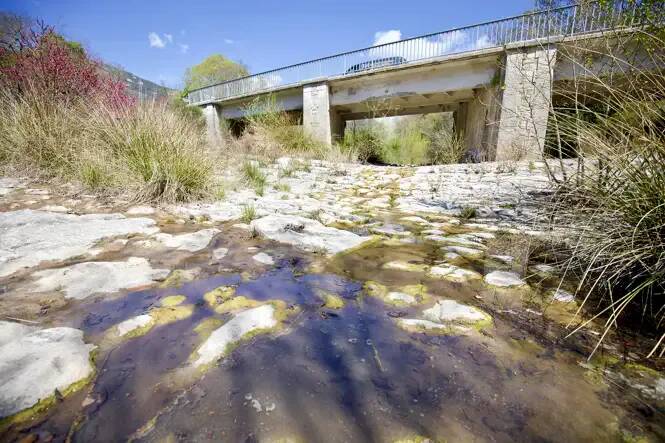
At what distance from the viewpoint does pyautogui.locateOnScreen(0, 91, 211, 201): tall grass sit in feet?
8.82

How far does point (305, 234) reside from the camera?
6.54 ft

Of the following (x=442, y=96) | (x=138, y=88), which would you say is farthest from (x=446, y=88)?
(x=138, y=88)

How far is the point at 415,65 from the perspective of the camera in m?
9.42

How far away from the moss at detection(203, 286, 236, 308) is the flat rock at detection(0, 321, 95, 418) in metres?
0.38

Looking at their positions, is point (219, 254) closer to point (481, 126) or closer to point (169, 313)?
point (169, 313)

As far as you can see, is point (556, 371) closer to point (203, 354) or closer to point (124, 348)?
point (203, 354)

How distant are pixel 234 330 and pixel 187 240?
3.36 feet

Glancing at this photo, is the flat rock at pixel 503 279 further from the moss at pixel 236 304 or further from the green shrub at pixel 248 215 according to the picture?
the green shrub at pixel 248 215

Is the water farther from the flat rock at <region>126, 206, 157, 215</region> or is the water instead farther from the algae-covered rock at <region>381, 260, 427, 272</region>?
the flat rock at <region>126, 206, 157, 215</region>

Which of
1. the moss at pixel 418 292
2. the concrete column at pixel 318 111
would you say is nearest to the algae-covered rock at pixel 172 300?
the moss at pixel 418 292

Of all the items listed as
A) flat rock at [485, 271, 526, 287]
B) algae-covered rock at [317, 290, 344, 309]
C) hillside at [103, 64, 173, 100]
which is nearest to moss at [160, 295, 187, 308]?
algae-covered rock at [317, 290, 344, 309]

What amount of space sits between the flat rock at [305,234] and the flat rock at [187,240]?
313 millimetres

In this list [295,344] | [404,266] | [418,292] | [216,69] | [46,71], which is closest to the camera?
[295,344]

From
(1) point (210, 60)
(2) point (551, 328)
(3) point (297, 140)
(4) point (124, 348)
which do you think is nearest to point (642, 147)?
(2) point (551, 328)
